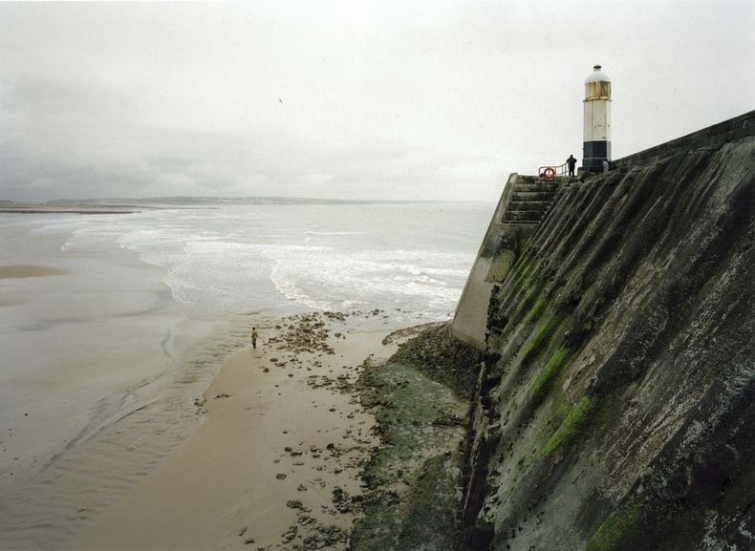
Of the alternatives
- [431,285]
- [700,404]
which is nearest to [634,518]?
[700,404]

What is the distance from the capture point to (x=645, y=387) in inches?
143

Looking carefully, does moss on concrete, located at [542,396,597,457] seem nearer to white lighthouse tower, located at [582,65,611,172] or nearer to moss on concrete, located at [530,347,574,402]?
moss on concrete, located at [530,347,574,402]

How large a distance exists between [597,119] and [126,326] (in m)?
17.3

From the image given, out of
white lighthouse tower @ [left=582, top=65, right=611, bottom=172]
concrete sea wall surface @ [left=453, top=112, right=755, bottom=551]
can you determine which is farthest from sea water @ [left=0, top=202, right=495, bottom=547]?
white lighthouse tower @ [left=582, top=65, right=611, bottom=172]

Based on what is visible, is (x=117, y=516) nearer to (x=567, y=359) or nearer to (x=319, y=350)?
(x=567, y=359)

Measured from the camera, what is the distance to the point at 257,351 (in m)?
16.5

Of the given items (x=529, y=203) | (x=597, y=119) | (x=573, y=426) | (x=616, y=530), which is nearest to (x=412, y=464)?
(x=573, y=426)

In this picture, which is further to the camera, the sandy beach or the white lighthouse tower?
the white lighthouse tower

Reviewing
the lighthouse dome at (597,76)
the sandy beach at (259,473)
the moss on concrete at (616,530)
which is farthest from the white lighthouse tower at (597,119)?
the moss on concrete at (616,530)

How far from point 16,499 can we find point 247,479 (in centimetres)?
378

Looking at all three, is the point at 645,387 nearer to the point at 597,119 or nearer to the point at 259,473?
the point at 259,473

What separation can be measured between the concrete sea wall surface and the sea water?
7.27 metres

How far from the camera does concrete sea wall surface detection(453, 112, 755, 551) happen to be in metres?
2.88

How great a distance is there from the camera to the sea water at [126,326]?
9.76 meters
